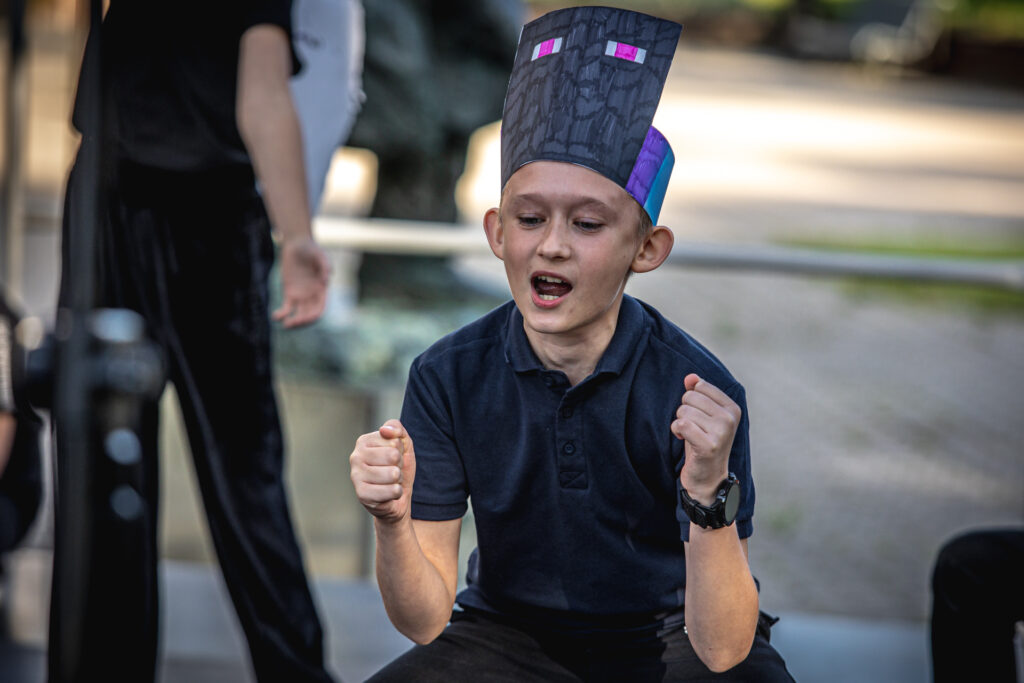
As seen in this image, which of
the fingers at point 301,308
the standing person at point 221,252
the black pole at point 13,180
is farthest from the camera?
the black pole at point 13,180

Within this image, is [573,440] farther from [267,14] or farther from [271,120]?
[267,14]

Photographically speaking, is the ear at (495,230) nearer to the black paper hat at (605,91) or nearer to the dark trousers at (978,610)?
the black paper hat at (605,91)

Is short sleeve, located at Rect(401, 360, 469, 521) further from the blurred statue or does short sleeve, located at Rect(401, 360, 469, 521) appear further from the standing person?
the blurred statue

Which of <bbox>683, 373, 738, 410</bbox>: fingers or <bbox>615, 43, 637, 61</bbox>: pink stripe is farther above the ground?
<bbox>615, 43, 637, 61</bbox>: pink stripe

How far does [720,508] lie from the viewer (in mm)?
1366

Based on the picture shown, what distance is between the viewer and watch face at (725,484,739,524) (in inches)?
53.9

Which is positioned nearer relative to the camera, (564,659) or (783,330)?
(564,659)

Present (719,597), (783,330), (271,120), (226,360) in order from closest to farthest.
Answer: (719,597) < (271,120) < (226,360) < (783,330)

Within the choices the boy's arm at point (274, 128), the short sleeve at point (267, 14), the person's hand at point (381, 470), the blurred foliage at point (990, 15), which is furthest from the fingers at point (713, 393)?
the blurred foliage at point (990, 15)

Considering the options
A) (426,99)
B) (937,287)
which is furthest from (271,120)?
(937,287)

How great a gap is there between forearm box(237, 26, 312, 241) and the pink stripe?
2.60 feet

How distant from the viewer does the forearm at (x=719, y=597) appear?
1407 mm

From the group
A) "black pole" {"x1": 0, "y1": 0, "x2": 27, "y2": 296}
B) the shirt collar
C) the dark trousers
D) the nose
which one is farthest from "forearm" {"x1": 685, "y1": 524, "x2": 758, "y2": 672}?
"black pole" {"x1": 0, "y1": 0, "x2": 27, "y2": 296}

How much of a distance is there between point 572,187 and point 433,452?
38 centimetres
